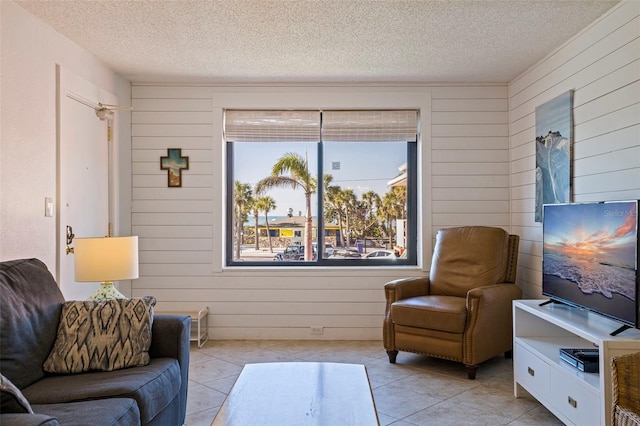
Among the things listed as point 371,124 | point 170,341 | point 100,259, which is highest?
point 371,124

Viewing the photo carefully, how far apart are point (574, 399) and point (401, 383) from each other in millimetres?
1222

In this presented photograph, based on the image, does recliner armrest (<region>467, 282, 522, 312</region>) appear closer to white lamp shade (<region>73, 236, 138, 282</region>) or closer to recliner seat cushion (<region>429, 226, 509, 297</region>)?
recliner seat cushion (<region>429, 226, 509, 297</region>)

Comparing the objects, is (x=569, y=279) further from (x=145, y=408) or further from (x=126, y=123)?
(x=126, y=123)

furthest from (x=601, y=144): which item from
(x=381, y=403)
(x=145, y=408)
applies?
(x=145, y=408)

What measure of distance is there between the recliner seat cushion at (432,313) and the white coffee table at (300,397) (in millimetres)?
1220

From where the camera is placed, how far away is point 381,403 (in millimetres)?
2975

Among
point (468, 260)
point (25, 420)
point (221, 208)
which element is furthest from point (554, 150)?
point (25, 420)

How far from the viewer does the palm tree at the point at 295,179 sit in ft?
15.4

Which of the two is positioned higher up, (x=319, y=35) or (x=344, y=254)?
(x=319, y=35)

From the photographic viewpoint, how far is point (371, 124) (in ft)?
15.0

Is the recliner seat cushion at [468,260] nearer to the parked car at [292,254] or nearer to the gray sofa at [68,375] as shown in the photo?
the parked car at [292,254]

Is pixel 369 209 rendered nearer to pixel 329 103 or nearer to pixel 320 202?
pixel 320 202

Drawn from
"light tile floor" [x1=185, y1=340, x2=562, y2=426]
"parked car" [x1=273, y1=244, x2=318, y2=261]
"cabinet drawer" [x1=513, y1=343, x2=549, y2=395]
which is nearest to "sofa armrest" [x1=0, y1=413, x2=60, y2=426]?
"light tile floor" [x1=185, y1=340, x2=562, y2=426]

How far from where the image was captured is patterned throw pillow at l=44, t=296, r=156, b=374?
2232 millimetres
